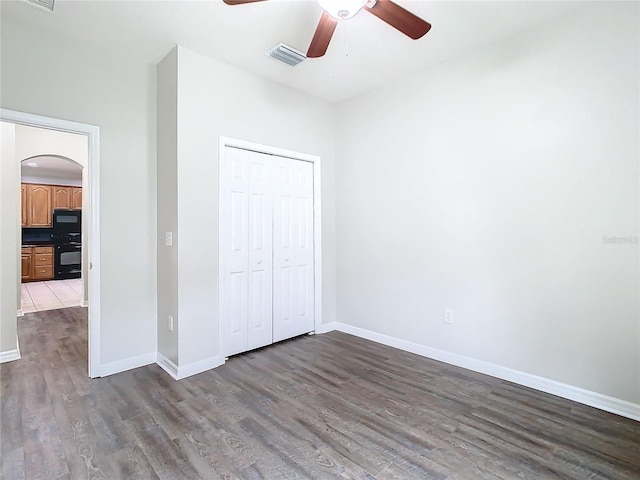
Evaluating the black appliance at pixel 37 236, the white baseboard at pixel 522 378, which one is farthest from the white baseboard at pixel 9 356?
the black appliance at pixel 37 236

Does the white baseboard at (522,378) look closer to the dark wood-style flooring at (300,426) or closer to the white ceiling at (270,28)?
the dark wood-style flooring at (300,426)

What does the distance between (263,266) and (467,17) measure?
2.82 meters

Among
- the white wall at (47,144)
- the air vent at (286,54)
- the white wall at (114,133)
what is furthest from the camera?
the white wall at (47,144)

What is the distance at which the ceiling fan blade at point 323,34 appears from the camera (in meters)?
1.96

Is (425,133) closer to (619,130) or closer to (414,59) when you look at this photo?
(414,59)

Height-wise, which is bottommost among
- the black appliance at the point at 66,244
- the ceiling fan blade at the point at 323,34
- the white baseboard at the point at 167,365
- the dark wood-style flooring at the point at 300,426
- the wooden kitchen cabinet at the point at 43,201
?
the dark wood-style flooring at the point at 300,426

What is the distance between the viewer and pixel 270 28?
8.41 feet

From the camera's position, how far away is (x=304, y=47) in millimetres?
2828

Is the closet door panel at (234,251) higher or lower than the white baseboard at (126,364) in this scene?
higher

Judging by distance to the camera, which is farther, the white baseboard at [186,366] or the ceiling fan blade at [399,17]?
the white baseboard at [186,366]

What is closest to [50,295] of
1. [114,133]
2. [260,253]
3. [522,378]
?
[114,133]

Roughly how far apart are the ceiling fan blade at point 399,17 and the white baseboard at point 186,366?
117 inches

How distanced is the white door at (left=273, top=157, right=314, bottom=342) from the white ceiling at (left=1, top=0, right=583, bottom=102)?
3.81 feet

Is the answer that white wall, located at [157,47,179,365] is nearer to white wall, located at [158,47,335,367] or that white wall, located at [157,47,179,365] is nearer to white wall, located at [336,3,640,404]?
white wall, located at [158,47,335,367]
